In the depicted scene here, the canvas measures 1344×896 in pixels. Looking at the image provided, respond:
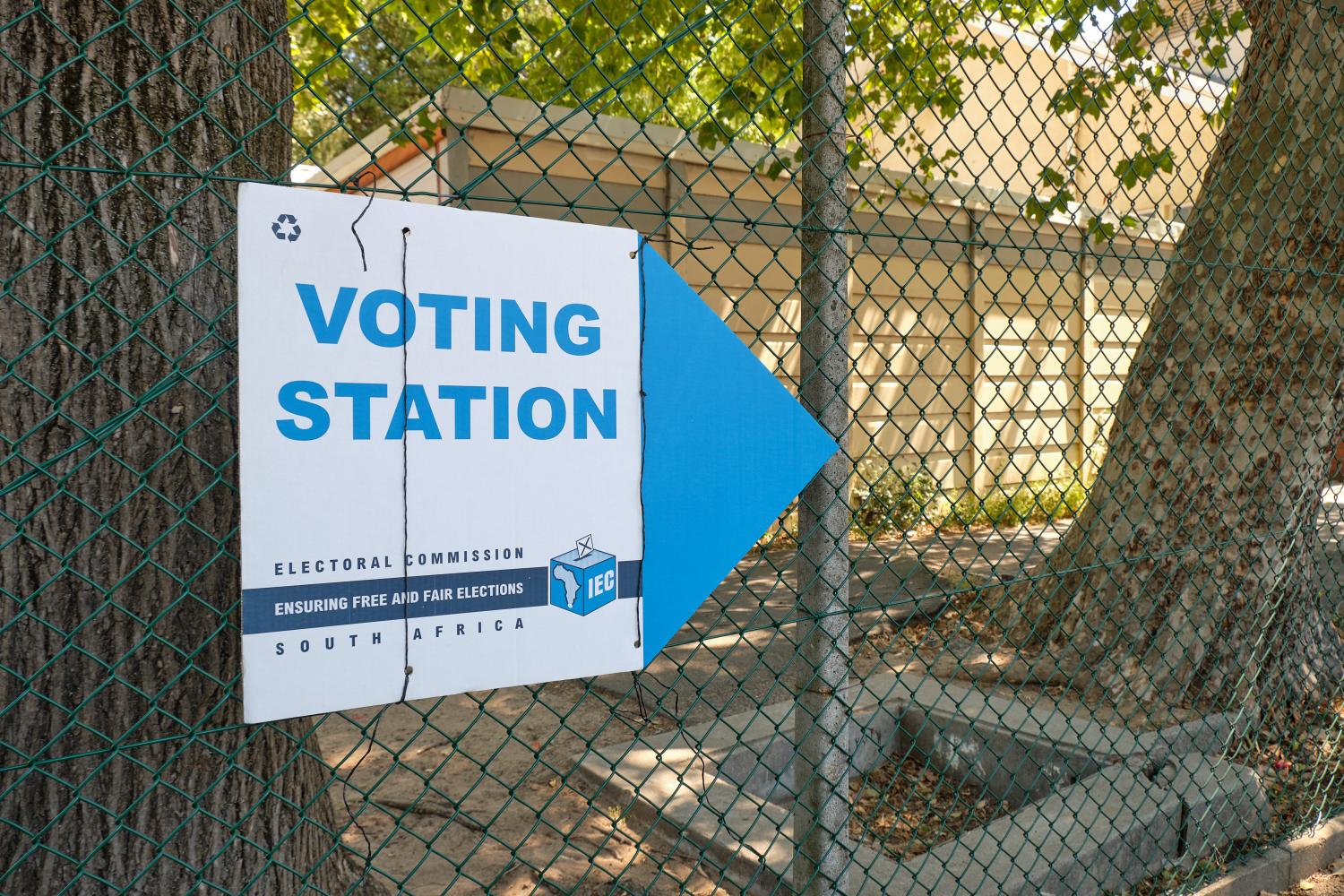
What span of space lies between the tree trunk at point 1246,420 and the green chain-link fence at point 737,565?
18mm

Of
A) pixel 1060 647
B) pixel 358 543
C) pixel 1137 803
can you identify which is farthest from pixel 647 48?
pixel 358 543

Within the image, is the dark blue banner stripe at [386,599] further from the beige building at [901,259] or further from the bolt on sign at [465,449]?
the beige building at [901,259]

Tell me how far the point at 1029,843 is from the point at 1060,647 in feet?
7.26

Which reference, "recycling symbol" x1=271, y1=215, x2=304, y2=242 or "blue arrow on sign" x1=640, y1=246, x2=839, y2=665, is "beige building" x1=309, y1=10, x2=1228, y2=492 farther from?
"recycling symbol" x1=271, y1=215, x2=304, y2=242

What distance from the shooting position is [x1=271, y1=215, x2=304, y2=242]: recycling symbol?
1.51 meters

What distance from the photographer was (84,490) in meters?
Answer: 1.77

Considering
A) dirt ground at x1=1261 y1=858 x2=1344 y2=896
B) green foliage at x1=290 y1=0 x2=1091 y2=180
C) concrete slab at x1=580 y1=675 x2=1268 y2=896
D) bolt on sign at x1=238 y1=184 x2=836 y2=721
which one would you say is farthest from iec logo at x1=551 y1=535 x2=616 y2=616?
dirt ground at x1=1261 y1=858 x2=1344 y2=896

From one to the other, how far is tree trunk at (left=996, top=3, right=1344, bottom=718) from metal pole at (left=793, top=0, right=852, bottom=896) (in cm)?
165

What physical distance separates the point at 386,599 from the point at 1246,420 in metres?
3.58


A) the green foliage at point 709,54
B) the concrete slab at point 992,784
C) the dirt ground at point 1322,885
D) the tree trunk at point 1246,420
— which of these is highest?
the green foliage at point 709,54

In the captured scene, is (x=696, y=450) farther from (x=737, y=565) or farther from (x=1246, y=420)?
(x=1246, y=420)

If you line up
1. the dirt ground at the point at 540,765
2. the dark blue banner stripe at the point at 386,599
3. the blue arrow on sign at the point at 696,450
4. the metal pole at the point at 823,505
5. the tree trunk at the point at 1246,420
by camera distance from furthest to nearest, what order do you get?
the tree trunk at the point at 1246,420 < the dirt ground at the point at 540,765 < the metal pole at the point at 823,505 < the blue arrow on sign at the point at 696,450 < the dark blue banner stripe at the point at 386,599

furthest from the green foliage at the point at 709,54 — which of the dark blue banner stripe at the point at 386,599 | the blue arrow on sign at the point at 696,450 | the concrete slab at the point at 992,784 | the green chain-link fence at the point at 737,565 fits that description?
the concrete slab at the point at 992,784

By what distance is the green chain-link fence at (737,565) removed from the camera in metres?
1.73
